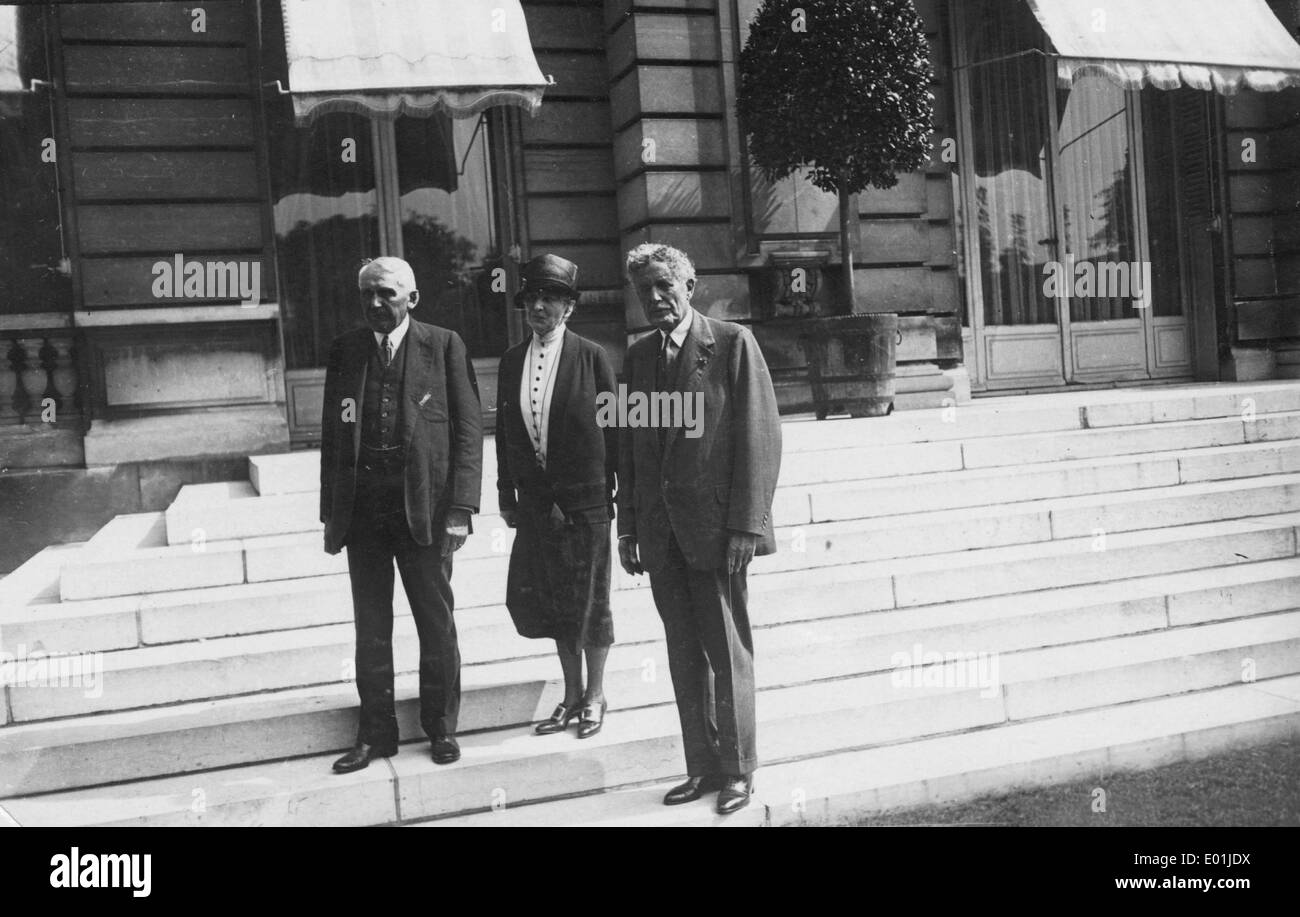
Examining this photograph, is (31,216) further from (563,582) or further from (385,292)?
(563,582)

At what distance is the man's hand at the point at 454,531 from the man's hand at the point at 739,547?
1.08 metres

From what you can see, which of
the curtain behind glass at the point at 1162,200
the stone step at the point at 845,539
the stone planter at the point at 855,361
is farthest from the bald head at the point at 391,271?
the curtain behind glass at the point at 1162,200

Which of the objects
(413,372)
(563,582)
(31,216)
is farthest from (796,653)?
(31,216)

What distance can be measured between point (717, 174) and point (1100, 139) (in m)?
5.07

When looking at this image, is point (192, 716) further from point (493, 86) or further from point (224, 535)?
point (493, 86)

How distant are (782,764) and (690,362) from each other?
5.72ft

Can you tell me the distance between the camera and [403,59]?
26.1 ft

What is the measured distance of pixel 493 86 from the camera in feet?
26.3

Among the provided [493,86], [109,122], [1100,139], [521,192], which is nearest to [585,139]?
[521,192]

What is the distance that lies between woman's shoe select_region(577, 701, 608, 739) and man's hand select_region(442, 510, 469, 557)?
2.90 feet

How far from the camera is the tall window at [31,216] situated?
8.24 m

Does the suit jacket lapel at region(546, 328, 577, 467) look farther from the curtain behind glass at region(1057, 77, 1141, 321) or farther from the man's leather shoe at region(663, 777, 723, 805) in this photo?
the curtain behind glass at region(1057, 77, 1141, 321)

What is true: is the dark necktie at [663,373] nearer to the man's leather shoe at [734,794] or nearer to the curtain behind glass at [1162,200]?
the man's leather shoe at [734,794]

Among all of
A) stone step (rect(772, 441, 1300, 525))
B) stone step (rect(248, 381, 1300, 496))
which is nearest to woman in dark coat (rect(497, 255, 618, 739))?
stone step (rect(772, 441, 1300, 525))
